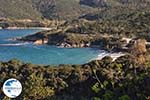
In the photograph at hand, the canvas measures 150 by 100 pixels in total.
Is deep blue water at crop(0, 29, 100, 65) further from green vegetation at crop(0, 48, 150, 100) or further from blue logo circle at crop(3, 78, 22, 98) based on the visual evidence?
blue logo circle at crop(3, 78, 22, 98)

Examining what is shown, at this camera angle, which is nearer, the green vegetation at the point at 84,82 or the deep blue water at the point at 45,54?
the green vegetation at the point at 84,82

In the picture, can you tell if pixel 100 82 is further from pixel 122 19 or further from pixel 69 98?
pixel 122 19

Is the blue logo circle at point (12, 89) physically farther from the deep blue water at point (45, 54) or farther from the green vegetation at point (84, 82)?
the deep blue water at point (45, 54)

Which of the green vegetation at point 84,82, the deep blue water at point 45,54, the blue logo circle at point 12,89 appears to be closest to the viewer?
the blue logo circle at point 12,89

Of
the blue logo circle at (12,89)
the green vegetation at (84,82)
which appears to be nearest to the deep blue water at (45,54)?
the green vegetation at (84,82)

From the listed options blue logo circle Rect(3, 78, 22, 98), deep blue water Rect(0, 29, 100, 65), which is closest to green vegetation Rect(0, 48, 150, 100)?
blue logo circle Rect(3, 78, 22, 98)

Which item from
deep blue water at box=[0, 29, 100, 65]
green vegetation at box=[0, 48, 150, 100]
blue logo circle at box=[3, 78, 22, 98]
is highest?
blue logo circle at box=[3, 78, 22, 98]

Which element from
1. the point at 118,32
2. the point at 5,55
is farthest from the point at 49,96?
the point at 118,32

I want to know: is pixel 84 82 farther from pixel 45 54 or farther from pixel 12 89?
pixel 45 54
